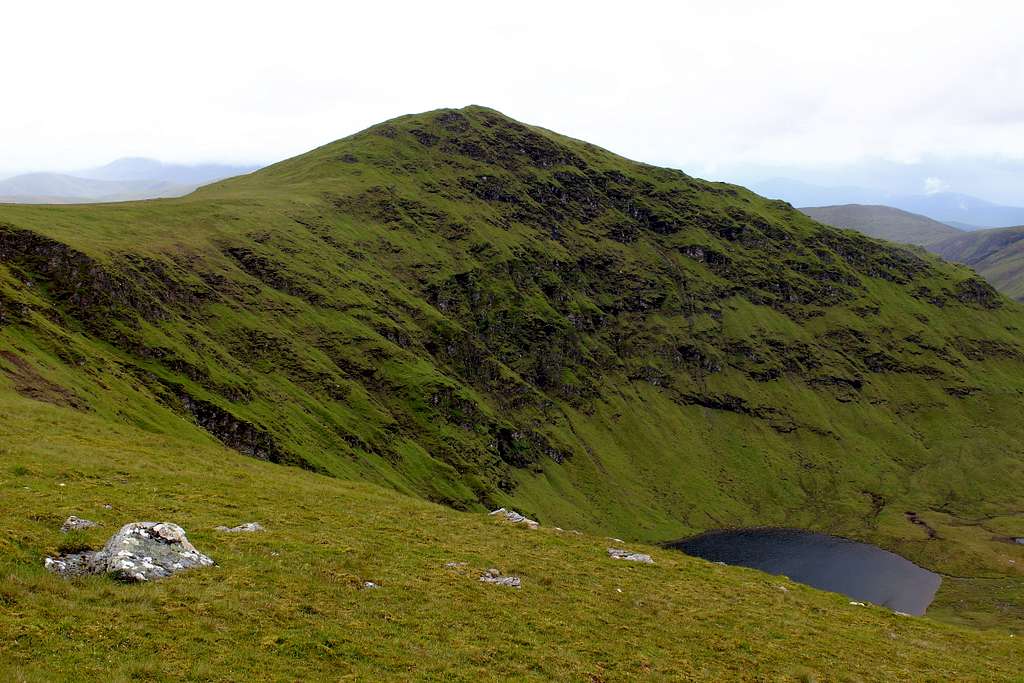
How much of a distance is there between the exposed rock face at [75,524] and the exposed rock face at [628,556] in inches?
1101

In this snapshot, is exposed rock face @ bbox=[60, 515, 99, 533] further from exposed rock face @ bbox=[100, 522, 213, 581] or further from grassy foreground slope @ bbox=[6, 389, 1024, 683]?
exposed rock face @ bbox=[100, 522, 213, 581]

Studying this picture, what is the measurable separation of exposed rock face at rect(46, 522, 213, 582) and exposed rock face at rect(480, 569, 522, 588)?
1258 centimetres

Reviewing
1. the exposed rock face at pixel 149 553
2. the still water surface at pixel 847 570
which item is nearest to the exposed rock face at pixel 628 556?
the exposed rock face at pixel 149 553

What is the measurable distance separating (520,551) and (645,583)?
739cm

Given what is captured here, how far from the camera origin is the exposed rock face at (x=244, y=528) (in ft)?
95.5

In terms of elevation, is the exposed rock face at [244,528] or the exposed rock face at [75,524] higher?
the exposed rock face at [75,524]

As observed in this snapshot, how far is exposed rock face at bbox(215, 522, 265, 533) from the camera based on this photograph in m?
29.1

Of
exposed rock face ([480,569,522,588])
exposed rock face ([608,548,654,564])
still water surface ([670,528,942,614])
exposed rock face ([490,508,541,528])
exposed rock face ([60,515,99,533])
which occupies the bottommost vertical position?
still water surface ([670,528,942,614])

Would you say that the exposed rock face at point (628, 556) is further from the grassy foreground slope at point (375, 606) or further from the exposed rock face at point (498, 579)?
the exposed rock face at point (498, 579)

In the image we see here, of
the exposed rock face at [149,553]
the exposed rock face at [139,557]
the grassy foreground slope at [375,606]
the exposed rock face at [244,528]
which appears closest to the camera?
the grassy foreground slope at [375,606]

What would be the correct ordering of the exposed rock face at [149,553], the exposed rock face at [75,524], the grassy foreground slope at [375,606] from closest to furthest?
the grassy foreground slope at [375,606] → the exposed rock face at [149,553] → the exposed rock face at [75,524]

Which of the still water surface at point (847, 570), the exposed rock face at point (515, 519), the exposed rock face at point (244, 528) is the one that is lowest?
the still water surface at point (847, 570)

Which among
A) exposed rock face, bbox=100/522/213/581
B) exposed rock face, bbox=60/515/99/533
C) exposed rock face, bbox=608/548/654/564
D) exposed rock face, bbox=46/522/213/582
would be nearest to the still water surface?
exposed rock face, bbox=608/548/654/564

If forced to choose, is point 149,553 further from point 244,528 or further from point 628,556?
point 628,556
